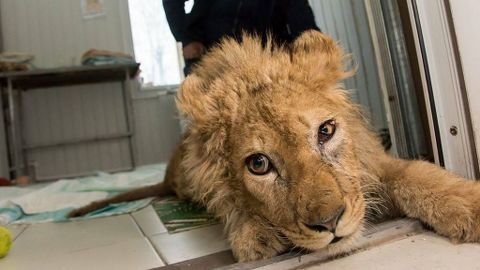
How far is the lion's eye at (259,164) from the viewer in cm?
101

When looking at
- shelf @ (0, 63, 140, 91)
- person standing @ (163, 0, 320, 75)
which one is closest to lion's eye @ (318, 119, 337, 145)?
person standing @ (163, 0, 320, 75)

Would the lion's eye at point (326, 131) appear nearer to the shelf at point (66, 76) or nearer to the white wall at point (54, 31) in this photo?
the shelf at point (66, 76)

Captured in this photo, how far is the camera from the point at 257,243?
104 cm

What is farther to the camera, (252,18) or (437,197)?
(252,18)

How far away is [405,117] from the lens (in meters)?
1.71

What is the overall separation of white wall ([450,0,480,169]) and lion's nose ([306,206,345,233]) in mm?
604

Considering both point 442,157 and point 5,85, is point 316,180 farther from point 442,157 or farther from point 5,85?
point 5,85

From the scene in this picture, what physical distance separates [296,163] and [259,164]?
101mm

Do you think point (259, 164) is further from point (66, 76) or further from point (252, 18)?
point (66, 76)

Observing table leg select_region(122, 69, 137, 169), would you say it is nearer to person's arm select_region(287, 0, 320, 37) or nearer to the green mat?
the green mat

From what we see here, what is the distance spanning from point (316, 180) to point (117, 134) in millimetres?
4511

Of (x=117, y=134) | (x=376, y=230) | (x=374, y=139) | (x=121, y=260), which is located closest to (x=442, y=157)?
(x=374, y=139)

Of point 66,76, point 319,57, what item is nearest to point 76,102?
point 66,76

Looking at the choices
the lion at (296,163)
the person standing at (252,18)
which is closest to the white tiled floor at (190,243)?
the lion at (296,163)
